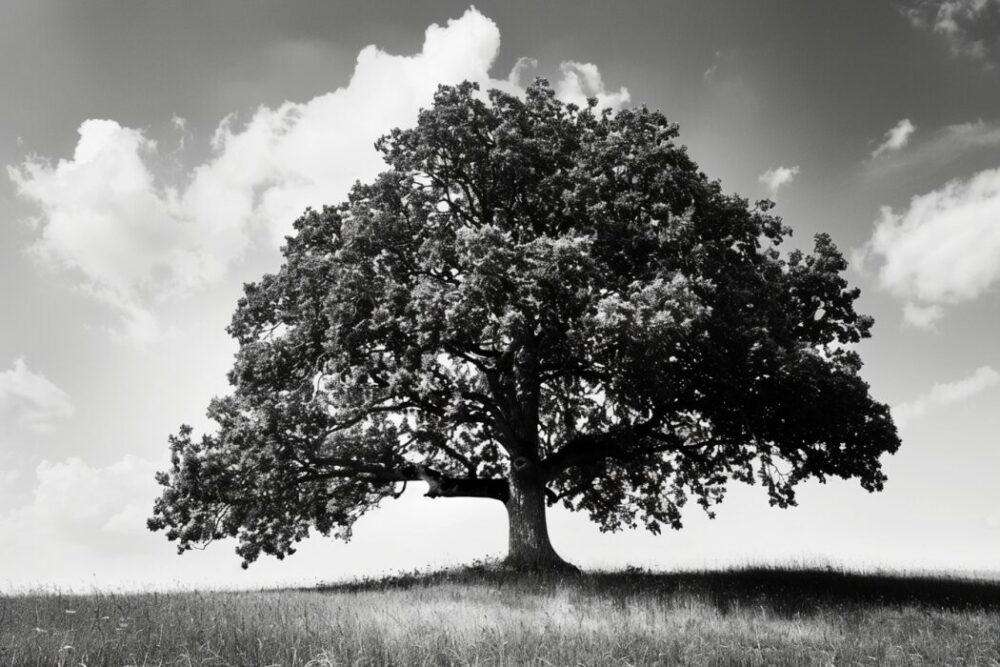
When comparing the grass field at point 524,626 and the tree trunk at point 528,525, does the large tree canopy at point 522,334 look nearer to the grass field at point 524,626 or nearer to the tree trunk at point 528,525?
the tree trunk at point 528,525

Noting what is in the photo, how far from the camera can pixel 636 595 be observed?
16.6 meters

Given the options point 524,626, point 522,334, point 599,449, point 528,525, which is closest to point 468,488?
point 528,525

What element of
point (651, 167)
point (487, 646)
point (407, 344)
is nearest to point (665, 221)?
point (651, 167)

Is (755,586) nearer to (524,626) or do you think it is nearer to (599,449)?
(599,449)

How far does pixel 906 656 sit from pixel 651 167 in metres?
13.1

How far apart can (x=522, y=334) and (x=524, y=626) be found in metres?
7.24

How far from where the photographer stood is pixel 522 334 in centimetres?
1750

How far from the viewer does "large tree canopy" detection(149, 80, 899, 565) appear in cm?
1786

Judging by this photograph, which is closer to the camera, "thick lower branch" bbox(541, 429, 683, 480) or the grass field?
the grass field

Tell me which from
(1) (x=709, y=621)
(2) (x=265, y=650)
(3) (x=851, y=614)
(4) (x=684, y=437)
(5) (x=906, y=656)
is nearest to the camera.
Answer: (2) (x=265, y=650)

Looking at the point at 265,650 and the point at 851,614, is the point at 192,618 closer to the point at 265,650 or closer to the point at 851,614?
the point at 265,650

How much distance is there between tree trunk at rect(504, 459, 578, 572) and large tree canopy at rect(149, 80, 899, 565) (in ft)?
0.22

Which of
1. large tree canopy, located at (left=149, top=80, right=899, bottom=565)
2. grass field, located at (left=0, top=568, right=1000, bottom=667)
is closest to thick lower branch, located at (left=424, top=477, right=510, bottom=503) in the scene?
large tree canopy, located at (left=149, top=80, right=899, bottom=565)

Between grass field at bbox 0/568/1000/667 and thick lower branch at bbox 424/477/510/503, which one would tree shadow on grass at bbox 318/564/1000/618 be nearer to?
grass field at bbox 0/568/1000/667
